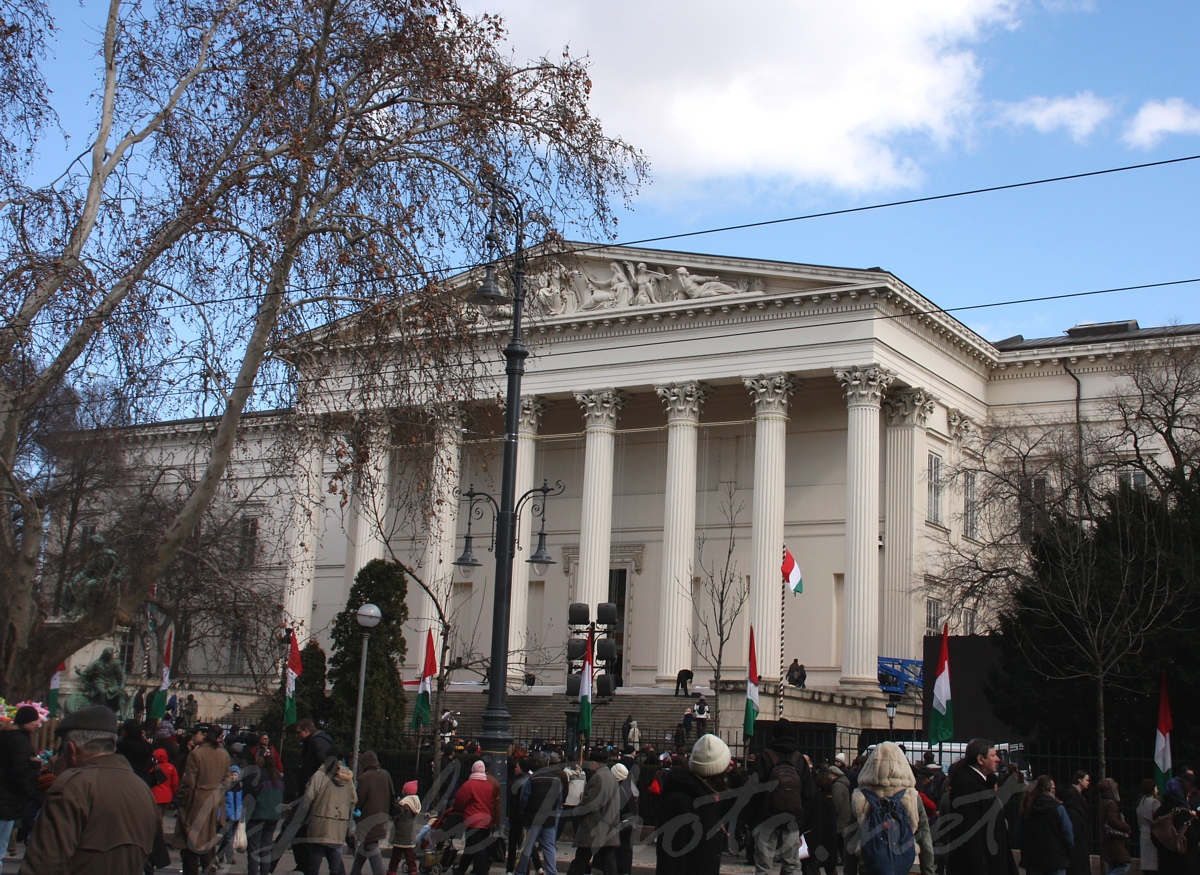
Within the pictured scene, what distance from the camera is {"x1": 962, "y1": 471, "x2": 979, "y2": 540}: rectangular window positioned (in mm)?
41562

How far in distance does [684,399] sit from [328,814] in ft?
97.8

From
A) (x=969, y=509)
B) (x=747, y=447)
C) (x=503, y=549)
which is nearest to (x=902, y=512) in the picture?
(x=969, y=509)

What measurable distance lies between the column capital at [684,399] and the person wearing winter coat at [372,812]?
28.2 m

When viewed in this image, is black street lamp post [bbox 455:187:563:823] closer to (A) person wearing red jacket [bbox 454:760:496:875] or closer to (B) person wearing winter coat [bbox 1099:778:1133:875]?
(A) person wearing red jacket [bbox 454:760:496:875]

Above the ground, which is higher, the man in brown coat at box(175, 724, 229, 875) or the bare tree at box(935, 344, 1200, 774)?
the bare tree at box(935, 344, 1200, 774)

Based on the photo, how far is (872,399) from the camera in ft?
126

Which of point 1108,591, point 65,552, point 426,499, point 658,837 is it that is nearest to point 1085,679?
point 1108,591

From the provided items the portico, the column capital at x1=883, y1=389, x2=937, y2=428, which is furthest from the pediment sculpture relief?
the column capital at x1=883, y1=389, x2=937, y2=428

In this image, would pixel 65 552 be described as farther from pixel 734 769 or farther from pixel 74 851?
pixel 74 851

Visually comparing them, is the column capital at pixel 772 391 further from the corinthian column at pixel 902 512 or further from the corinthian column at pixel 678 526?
the corinthian column at pixel 902 512

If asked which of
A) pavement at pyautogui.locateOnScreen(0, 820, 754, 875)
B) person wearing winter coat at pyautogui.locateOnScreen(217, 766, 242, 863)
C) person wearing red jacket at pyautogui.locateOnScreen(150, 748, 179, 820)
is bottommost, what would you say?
pavement at pyautogui.locateOnScreen(0, 820, 754, 875)

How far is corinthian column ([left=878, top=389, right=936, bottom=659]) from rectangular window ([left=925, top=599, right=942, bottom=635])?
1388 millimetres

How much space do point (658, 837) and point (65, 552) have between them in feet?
109

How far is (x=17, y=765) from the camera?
432 inches
